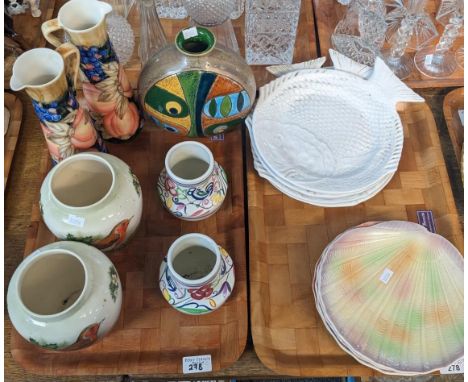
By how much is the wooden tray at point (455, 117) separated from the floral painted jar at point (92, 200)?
55 cm

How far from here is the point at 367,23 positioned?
83 cm

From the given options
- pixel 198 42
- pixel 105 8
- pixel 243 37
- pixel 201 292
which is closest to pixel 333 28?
pixel 243 37

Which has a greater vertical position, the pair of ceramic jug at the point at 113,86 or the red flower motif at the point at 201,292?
the pair of ceramic jug at the point at 113,86

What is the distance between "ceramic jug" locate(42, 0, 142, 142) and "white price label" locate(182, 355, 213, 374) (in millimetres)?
337

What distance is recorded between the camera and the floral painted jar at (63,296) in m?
0.47

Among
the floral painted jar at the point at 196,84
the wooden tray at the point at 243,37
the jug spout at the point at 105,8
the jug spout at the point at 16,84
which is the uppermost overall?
the jug spout at the point at 105,8

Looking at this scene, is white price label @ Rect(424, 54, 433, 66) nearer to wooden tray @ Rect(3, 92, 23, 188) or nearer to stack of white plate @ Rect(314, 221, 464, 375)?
stack of white plate @ Rect(314, 221, 464, 375)

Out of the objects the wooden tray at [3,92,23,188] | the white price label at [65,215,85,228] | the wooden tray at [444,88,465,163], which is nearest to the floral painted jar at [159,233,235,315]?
the white price label at [65,215,85,228]

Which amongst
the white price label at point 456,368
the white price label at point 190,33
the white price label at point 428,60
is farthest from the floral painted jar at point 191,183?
the white price label at point 428,60

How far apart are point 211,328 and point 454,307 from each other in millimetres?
306

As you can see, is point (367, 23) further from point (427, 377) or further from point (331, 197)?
point (427, 377)

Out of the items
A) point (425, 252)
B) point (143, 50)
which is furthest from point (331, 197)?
point (143, 50)

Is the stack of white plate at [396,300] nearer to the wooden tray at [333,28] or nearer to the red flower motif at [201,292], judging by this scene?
the red flower motif at [201,292]

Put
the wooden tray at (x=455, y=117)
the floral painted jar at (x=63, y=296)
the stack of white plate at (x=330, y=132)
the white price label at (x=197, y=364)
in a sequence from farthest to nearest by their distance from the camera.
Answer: the wooden tray at (x=455, y=117) < the stack of white plate at (x=330, y=132) < the white price label at (x=197, y=364) < the floral painted jar at (x=63, y=296)
